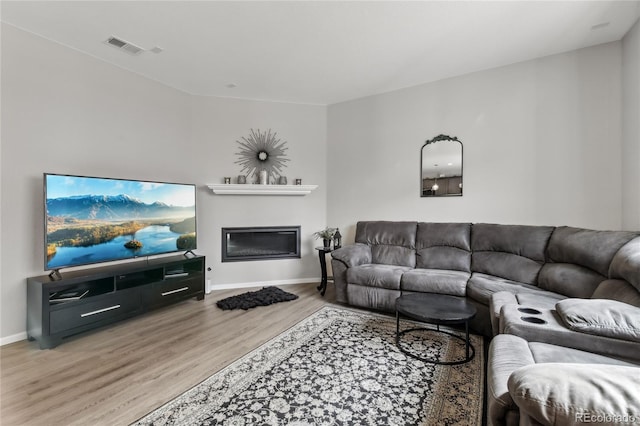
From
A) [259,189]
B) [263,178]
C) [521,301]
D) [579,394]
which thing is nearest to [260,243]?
[259,189]

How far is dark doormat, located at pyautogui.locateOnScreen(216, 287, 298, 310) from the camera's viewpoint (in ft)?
11.9

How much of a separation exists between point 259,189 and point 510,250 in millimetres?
3330

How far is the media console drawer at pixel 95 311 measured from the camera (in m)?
2.59

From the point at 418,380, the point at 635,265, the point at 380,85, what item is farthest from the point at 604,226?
the point at 380,85

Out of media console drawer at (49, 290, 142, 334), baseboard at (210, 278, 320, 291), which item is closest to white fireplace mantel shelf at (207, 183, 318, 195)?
baseboard at (210, 278, 320, 291)

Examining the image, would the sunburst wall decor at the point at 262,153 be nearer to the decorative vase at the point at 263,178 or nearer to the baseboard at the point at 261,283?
the decorative vase at the point at 263,178

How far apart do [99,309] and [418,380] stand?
2.88 metres

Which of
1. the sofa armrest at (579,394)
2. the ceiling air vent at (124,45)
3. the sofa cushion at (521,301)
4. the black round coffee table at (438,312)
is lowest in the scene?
the black round coffee table at (438,312)

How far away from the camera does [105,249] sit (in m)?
3.08

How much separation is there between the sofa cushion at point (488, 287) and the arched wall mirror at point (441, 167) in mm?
1351

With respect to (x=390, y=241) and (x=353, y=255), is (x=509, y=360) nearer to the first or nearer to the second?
(x=353, y=255)

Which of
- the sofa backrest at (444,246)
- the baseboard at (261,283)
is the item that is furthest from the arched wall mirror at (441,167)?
the baseboard at (261,283)

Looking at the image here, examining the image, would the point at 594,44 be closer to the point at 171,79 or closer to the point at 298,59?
the point at 298,59

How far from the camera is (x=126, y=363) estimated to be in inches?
91.8
